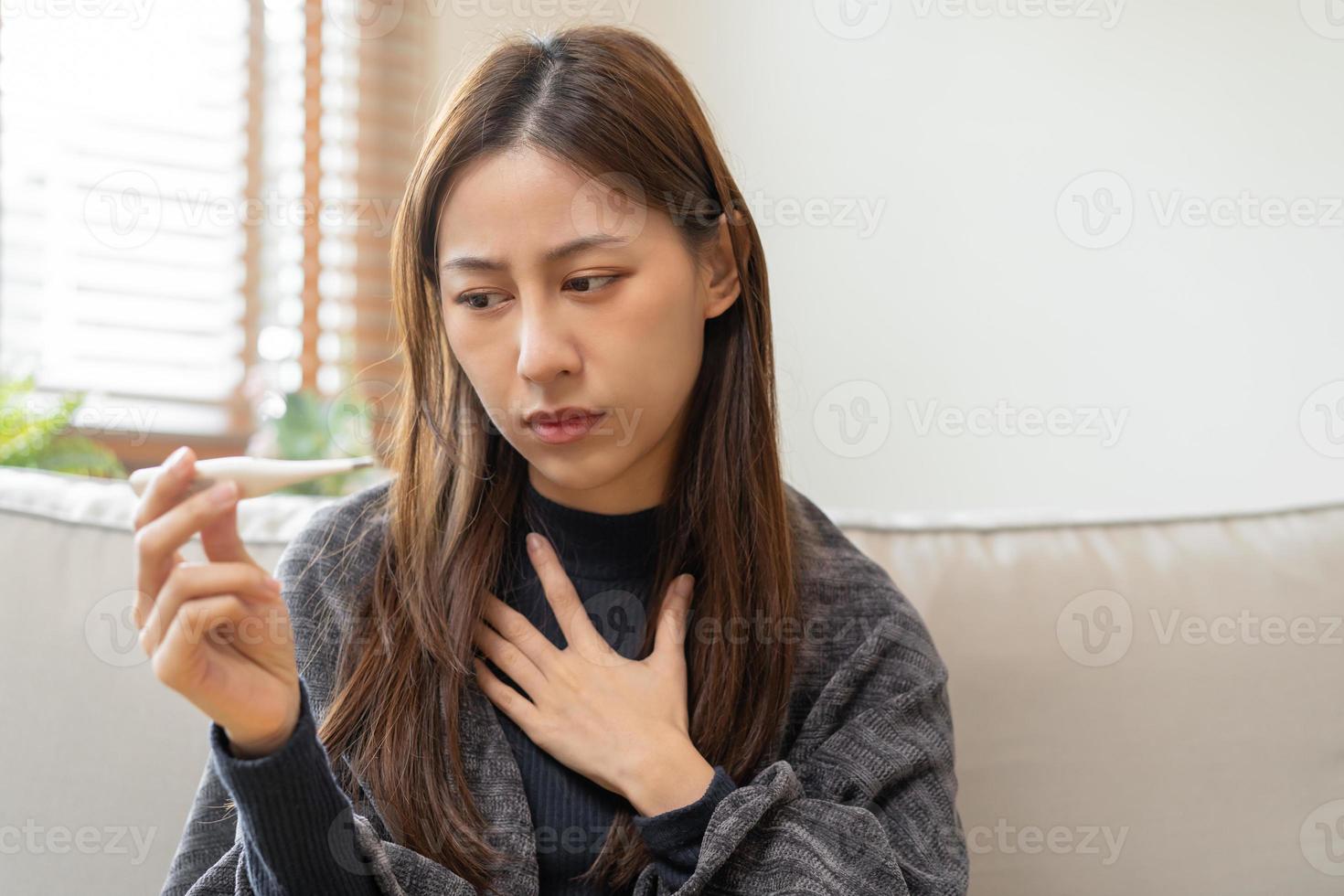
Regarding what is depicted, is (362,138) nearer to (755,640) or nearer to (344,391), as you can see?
(344,391)

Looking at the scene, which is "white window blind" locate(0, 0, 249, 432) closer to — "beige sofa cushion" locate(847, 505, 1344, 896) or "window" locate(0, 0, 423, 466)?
"window" locate(0, 0, 423, 466)

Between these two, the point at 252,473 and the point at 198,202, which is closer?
the point at 252,473

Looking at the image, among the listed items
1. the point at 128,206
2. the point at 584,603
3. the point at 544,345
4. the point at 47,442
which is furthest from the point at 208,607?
the point at 128,206

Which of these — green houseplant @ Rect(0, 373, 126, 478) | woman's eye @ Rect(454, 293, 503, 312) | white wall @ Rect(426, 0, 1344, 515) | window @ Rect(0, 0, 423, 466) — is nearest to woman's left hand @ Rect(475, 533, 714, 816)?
woman's eye @ Rect(454, 293, 503, 312)

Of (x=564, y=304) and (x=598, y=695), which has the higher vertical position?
(x=564, y=304)

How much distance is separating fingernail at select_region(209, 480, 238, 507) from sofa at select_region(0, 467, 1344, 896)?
0.60m

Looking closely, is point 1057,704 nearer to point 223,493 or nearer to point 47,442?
point 223,493

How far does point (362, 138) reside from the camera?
3084mm

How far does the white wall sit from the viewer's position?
1793mm

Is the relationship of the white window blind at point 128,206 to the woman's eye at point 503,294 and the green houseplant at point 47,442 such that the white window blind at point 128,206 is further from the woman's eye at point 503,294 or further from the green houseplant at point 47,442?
the woman's eye at point 503,294

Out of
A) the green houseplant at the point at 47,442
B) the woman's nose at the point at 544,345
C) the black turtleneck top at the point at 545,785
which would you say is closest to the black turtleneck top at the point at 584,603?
the black turtleneck top at the point at 545,785

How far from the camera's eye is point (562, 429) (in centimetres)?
105

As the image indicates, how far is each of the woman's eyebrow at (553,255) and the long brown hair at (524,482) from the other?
8 centimetres

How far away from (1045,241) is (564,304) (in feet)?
4.27
